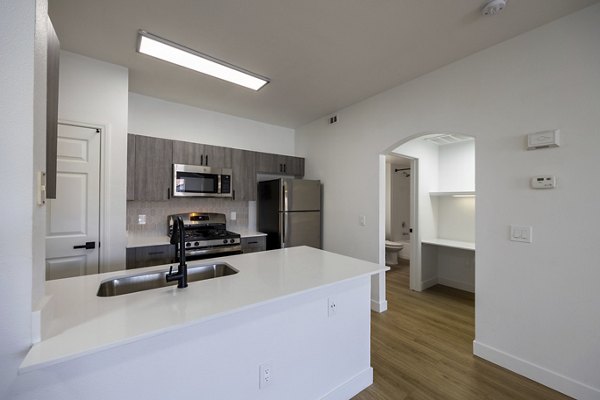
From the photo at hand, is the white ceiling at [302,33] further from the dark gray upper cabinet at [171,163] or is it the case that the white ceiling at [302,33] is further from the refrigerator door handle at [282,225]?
the refrigerator door handle at [282,225]

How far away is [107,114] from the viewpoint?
8.04 ft

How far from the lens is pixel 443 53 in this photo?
2279 millimetres

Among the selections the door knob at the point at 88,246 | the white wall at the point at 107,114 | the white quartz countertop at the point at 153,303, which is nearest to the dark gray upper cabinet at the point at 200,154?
the white wall at the point at 107,114

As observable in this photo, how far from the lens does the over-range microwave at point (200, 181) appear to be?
10.4ft

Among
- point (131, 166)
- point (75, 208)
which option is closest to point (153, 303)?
point (75, 208)

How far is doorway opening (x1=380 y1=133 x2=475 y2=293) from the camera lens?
387 centimetres

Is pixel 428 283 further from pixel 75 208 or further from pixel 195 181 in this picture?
pixel 75 208

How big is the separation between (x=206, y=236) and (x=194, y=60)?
2.01 meters

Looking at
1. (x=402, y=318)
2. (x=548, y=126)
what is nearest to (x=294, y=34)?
(x=548, y=126)

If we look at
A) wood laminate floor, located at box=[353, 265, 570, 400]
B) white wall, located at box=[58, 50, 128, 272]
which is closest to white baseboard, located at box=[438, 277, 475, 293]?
wood laminate floor, located at box=[353, 265, 570, 400]

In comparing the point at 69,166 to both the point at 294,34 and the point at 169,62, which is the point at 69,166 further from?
the point at 294,34

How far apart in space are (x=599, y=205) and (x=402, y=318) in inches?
81.7

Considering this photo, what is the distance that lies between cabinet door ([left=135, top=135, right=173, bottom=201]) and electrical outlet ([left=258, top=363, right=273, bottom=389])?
2.47 m

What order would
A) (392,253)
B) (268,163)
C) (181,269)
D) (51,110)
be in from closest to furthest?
(51,110) < (181,269) < (268,163) < (392,253)
